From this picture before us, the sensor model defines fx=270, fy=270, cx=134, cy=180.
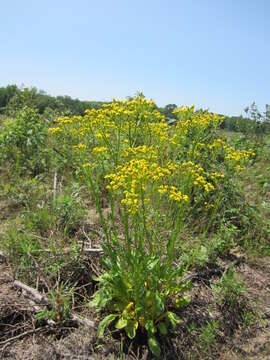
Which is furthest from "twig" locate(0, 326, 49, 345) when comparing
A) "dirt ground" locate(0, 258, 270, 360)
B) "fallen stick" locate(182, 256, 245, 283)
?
"fallen stick" locate(182, 256, 245, 283)

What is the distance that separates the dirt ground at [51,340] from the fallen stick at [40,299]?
50 mm

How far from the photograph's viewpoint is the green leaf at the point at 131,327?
233 cm

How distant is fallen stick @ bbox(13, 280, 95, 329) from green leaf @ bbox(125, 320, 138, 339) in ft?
1.06

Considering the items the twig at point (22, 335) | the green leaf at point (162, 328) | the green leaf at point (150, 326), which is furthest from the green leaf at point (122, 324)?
the twig at point (22, 335)

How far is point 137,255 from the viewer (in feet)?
7.27

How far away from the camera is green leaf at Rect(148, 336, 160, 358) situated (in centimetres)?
223

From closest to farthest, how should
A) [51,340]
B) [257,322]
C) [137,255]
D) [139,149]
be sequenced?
[137,255], [51,340], [139,149], [257,322]

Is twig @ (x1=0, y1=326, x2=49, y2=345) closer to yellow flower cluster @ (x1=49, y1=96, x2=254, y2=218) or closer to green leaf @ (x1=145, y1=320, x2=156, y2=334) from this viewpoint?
green leaf @ (x1=145, y1=320, x2=156, y2=334)

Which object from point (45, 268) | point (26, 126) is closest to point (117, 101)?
point (45, 268)

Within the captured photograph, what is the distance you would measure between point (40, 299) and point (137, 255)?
1.09 m

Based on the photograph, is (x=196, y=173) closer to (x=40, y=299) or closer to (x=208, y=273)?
(x=208, y=273)

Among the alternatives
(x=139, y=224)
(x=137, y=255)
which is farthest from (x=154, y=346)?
(x=139, y=224)

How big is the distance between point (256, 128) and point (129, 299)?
5.55 meters

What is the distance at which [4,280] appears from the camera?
278 cm
